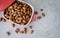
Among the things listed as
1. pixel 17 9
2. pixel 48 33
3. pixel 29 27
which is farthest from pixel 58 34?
pixel 17 9

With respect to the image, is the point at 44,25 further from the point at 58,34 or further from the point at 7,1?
the point at 7,1

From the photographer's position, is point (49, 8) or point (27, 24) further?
point (49, 8)

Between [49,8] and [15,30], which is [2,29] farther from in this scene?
[49,8]

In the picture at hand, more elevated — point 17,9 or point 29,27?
point 17,9
